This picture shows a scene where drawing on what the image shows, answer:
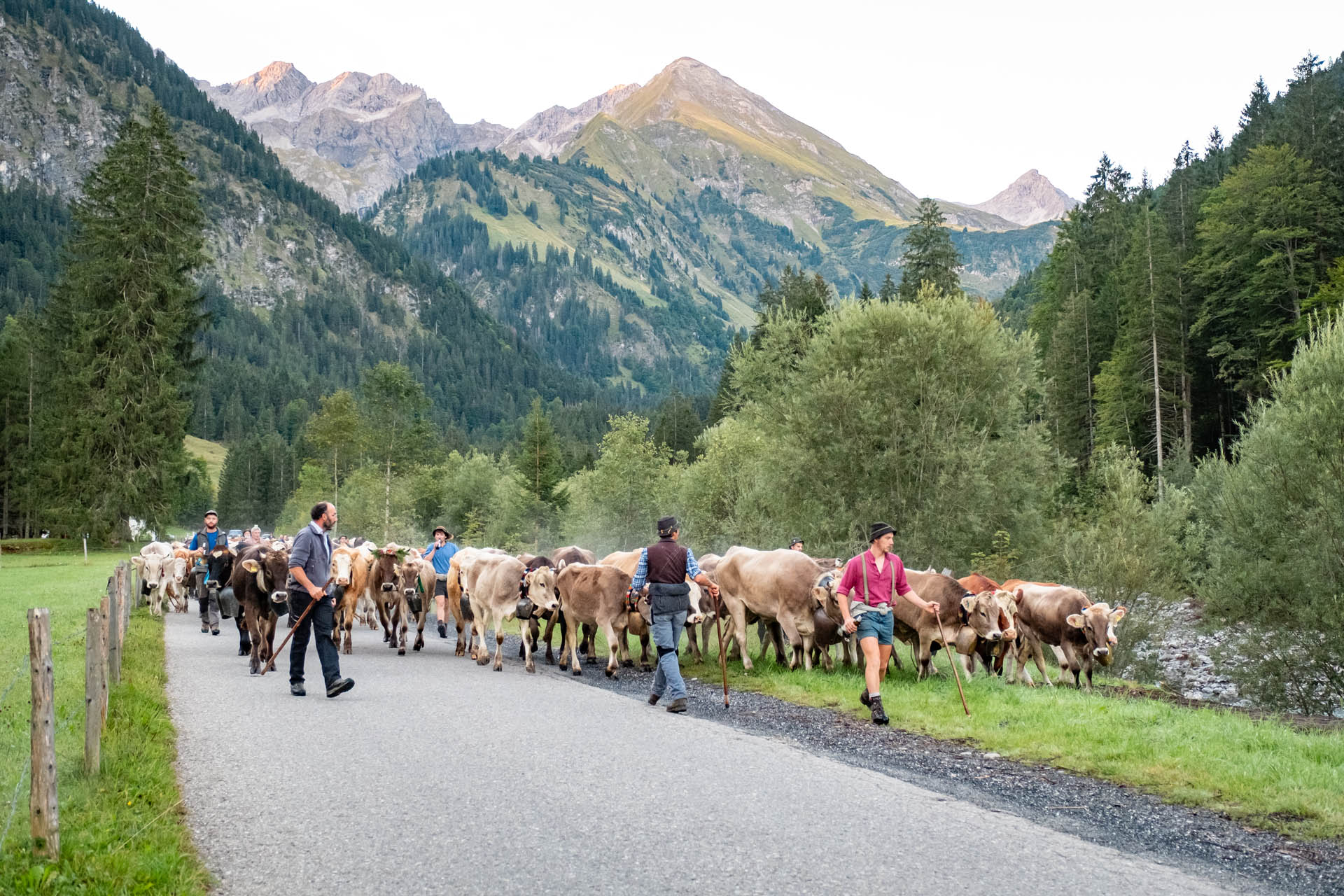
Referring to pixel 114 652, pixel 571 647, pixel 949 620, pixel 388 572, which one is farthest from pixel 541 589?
pixel 949 620

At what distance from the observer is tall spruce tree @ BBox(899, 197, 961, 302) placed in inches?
2618

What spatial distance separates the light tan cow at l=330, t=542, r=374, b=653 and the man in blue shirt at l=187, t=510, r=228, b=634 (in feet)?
11.0

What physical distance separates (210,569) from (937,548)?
76.2 feet

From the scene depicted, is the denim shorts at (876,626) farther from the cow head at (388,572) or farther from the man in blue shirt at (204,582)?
the man in blue shirt at (204,582)

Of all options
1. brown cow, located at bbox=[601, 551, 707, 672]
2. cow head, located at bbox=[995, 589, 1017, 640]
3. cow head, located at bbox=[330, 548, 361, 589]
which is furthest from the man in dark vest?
cow head, located at bbox=[995, 589, 1017, 640]

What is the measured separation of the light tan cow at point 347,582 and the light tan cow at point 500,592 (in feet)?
A: 7.93

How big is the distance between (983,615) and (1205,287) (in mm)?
56565

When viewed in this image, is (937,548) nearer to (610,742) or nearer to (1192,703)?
(1192,703)

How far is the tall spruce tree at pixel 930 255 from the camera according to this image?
2618 inches

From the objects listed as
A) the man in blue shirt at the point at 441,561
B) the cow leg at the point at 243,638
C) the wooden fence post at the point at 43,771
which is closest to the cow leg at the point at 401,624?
the man in blue shirt at the point at 441,561

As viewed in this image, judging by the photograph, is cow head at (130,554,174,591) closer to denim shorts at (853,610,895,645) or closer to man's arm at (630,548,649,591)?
man's arm at (630,548,649,591)

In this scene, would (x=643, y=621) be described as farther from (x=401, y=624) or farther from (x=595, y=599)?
(x=401, y=624)

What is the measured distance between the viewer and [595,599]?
1759 cm

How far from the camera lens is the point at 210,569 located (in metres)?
23.4
